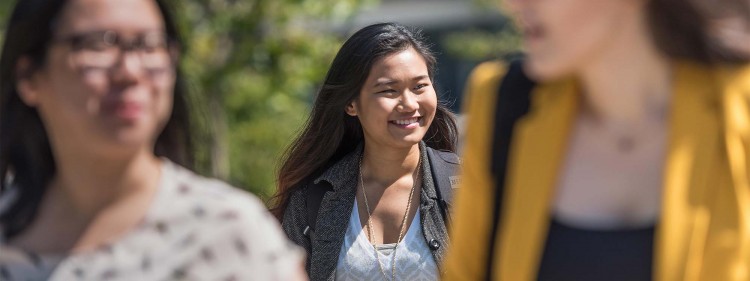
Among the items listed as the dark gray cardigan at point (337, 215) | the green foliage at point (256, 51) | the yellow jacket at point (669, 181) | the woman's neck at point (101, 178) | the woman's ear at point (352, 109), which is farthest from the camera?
the green foliage at point (256, 51)

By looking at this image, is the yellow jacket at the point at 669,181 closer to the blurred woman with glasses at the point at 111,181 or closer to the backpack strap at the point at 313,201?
the blurred woman with glasses at the point at 111,181

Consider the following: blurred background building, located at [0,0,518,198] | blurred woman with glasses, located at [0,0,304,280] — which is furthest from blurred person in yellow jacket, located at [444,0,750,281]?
blurred background building, located at [0,0,518,198]

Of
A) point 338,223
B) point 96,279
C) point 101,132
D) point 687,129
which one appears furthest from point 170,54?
point 338,223

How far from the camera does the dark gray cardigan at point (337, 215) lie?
4965 mm

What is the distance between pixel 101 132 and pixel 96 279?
0.26 meters

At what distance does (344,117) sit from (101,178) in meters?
2.72

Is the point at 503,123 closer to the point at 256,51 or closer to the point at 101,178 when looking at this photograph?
the point at 101,178

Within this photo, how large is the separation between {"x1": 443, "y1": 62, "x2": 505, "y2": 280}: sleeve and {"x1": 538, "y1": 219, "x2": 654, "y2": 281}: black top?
0.16 metres

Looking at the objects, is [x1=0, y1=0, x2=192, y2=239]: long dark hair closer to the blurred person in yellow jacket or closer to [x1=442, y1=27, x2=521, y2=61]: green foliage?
the blurred person in yellow jacket

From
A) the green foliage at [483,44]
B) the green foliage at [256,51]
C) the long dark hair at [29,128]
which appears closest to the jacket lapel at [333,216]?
the long dark hair at [29,128]

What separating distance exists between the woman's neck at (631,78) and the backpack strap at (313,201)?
2441 mm

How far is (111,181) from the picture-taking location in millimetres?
2691

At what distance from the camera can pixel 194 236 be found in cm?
263

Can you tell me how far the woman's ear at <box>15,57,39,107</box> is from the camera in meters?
2.72
